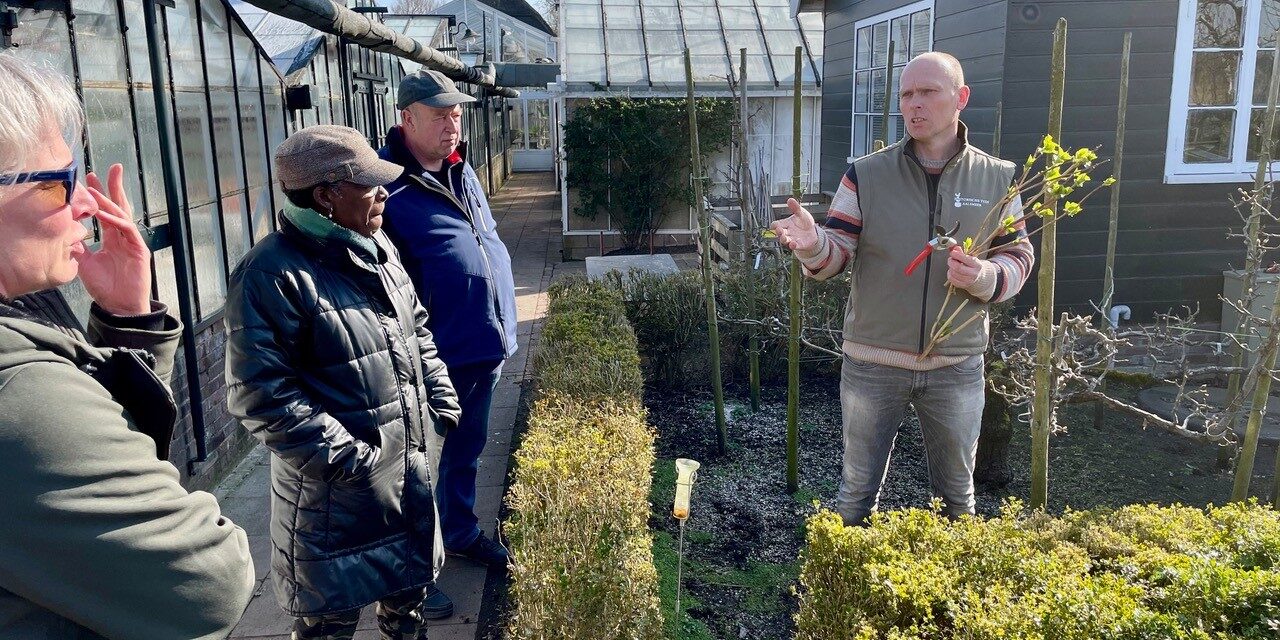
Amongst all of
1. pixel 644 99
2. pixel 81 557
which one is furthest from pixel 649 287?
pixel 644 99

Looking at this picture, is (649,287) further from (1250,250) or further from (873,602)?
(873,602)

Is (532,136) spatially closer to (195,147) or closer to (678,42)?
(678,42)

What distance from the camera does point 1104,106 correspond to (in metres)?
6.81

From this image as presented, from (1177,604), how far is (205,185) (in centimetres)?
532

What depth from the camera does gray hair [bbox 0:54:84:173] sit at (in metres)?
1.08

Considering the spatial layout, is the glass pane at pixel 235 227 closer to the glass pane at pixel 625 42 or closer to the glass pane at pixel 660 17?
the glass pane at pixel 625 42

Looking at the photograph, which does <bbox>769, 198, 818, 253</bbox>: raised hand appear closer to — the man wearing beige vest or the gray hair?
the man wearing beige vest

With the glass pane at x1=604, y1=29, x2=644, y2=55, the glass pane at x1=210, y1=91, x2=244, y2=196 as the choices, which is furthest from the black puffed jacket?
the glass pane at x1=604, y1=29, x2=644, y2=55

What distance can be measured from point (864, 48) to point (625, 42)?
3.87 metres

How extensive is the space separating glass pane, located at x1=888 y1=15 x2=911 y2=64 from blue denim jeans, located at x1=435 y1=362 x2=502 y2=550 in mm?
6721

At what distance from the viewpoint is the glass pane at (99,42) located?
3.90 metres

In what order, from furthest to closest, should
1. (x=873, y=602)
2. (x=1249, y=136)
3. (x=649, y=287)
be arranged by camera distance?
1. (x=1249, y=136)
2. (x=649, y=287)
3. (x=873, y=602)

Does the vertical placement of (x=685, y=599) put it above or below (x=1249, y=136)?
below

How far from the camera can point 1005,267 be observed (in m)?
3.04
